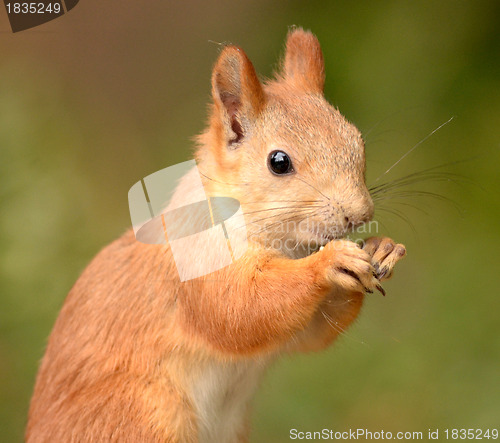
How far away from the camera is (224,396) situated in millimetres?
1828

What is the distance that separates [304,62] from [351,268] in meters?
0.69

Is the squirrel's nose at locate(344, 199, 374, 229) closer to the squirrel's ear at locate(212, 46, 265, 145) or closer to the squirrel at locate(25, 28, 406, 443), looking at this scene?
the squirrel at locate(25, 28, 406, 443)

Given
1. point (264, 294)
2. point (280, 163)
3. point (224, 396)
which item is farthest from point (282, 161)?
point (224, 396)

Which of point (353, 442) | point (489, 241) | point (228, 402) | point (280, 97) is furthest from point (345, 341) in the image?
point (489, 241)

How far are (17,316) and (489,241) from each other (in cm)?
213

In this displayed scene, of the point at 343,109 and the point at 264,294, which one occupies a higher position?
the point at 264,294

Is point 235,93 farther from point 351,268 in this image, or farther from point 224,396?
point 224,396

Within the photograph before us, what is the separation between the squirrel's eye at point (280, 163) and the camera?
61.1 inches

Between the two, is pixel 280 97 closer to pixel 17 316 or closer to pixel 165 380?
pixel 165 380

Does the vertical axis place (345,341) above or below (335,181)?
below

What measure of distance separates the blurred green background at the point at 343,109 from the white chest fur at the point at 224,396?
93 centimetres

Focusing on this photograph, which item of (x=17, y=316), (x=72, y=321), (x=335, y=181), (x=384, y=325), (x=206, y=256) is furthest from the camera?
(x=384, y=325)

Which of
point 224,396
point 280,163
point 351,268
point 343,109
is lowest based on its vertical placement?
point 224,396

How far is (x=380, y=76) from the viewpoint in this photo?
304 cm
